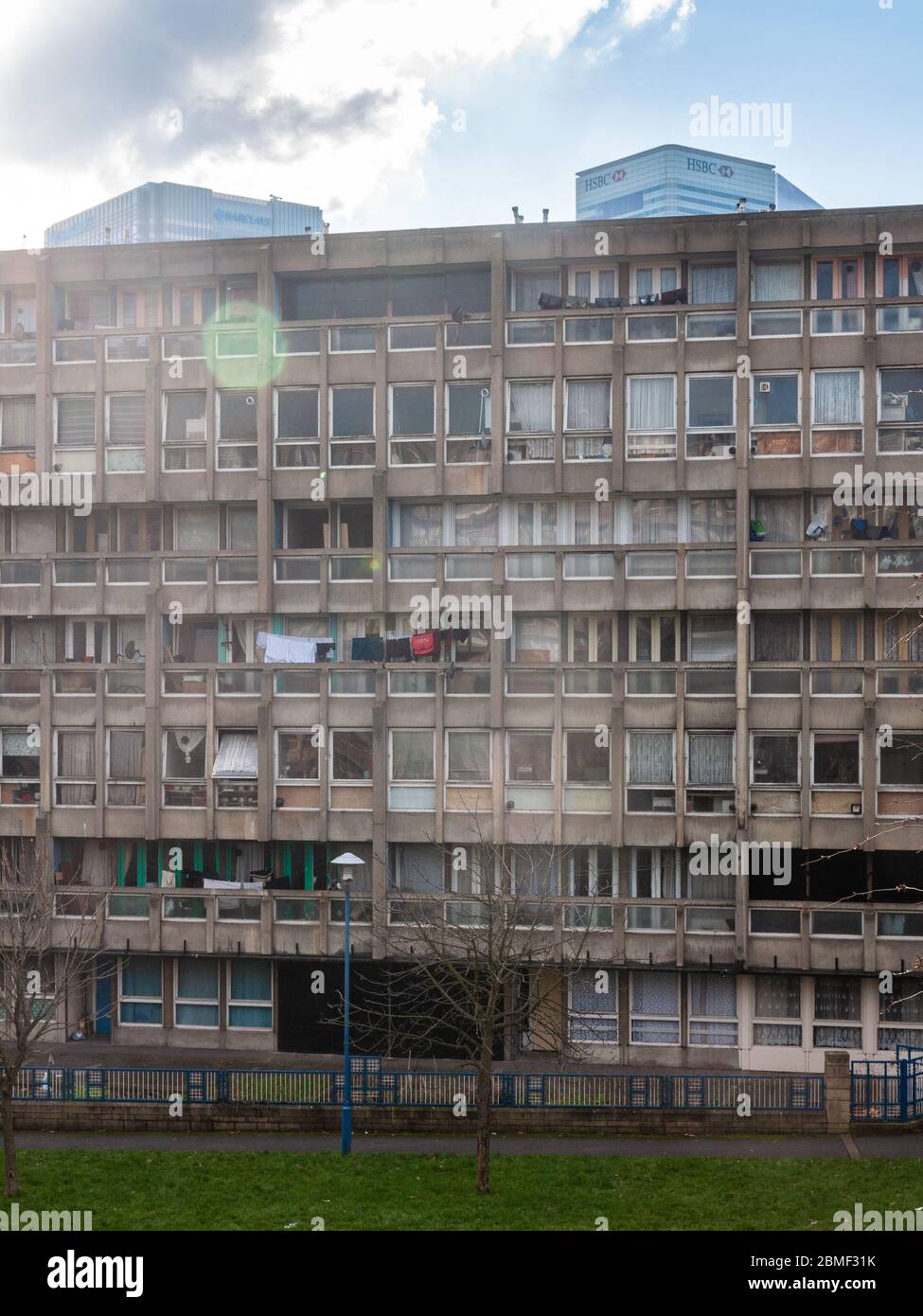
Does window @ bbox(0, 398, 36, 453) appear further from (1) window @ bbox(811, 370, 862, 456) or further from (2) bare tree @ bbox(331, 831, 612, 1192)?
(1) window @ bbox(811, 370, 862, 456)

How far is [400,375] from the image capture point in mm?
37719

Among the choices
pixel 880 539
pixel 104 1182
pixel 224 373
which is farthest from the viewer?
pixel 224 373

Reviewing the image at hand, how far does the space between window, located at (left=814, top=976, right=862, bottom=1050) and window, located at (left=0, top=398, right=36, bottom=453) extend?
2644 centimetres

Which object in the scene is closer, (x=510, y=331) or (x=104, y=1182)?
(x=104, y=1182)

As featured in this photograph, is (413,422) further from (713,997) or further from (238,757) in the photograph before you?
(713,997)

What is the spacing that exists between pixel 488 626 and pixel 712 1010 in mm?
11878

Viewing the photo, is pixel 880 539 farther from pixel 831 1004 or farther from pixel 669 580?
pixel 831 1004

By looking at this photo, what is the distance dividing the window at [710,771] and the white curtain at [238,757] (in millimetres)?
11819

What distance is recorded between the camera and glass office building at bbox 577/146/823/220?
610ft

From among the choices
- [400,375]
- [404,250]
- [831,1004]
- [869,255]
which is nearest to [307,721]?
[400,375]

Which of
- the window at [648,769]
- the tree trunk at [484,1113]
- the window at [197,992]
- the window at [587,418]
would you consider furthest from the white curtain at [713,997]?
Answer: the window at [587,418]

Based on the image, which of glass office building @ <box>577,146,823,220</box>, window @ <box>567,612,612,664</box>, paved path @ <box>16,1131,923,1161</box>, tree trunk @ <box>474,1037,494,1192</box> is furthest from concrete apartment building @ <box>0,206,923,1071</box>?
glass office building @ <box>577,146,823,220</box>

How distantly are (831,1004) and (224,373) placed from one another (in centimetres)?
2377

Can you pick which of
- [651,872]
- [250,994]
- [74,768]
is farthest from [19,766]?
[651,872]
